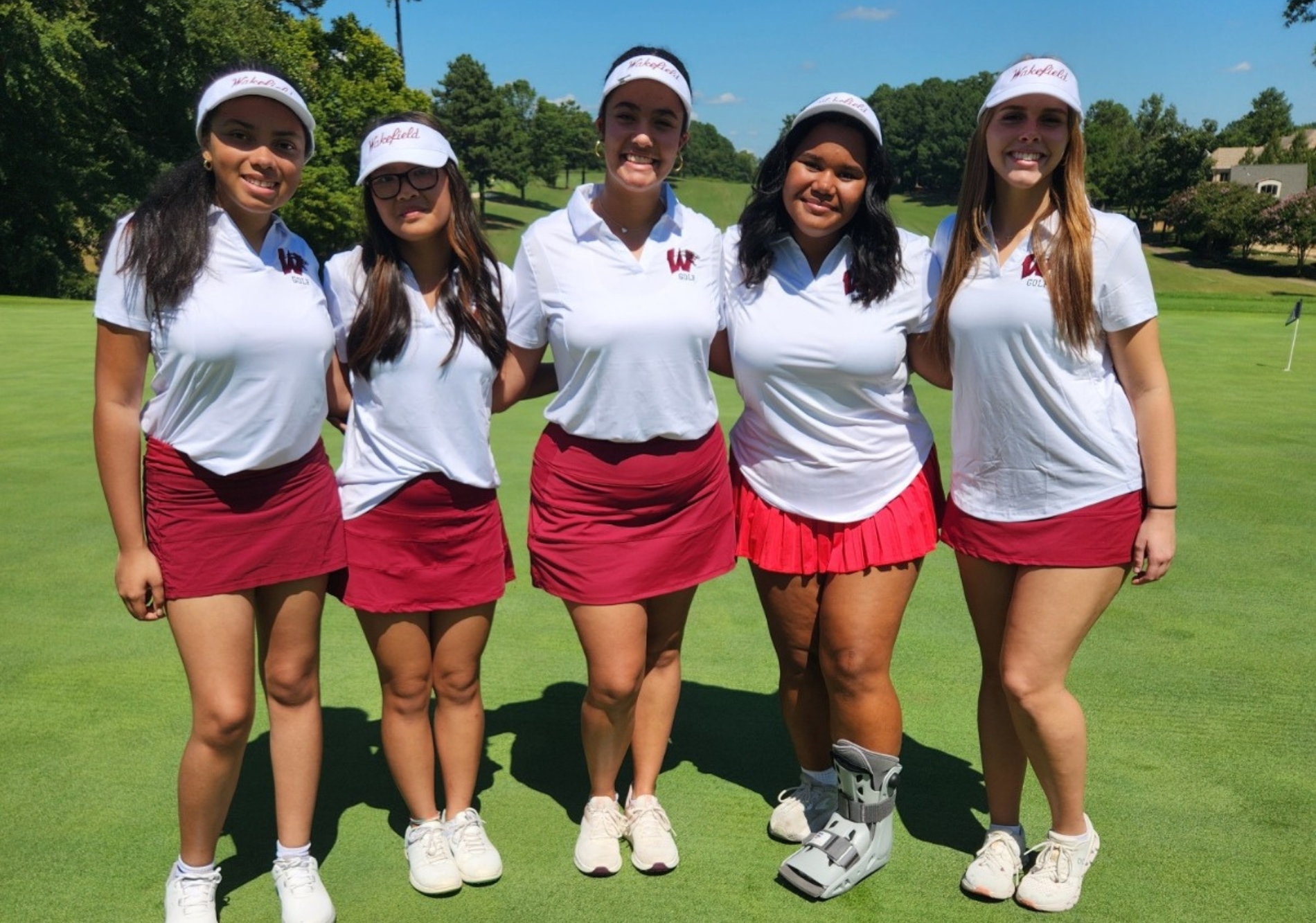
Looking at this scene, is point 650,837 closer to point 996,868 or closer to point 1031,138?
point 996,868

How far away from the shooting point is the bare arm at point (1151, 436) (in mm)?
2738

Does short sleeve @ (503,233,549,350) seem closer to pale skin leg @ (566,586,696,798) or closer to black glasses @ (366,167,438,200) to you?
black glasses @ (366,167,438,200)

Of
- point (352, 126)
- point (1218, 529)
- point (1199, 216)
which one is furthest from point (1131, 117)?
point (1218, 529)

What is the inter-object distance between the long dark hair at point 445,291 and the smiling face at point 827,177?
2.88 ft

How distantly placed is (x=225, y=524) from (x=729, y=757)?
1956 mm

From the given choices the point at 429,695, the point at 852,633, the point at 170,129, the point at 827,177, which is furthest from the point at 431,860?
the point at 170,129

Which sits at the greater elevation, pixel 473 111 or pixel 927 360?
pixel 473 111

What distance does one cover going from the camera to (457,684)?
310cm

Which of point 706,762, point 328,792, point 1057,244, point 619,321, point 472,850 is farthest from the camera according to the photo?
point 706,762

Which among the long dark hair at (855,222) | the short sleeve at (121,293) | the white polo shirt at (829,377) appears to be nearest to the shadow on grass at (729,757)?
the white polo shirt at (829,377)

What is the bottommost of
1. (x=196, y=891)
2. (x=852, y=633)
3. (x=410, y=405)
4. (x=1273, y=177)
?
(x=196, y=891)

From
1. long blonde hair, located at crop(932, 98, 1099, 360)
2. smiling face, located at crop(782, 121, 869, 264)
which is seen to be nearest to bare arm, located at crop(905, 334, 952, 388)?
long blonde hair, located at crop(932, 98, 1099, 360)

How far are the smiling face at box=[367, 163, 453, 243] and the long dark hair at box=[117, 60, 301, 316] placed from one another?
439 mm

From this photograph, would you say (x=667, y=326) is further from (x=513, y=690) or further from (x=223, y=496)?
(x=513, y=690)
